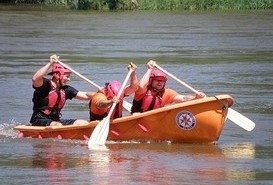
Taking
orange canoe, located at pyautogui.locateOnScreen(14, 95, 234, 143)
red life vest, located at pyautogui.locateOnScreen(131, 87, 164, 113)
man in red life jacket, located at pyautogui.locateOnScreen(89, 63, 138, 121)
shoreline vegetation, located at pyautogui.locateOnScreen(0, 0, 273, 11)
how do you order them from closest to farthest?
orange canoe, located at pyautogui.locateOnScreen(14, 95, 234, 143) → man in red life jacket, located at pyautogui.locateOnScreen(89, 63, 138, 121) → red life vest, located at pyautogui.locateOnScreen(131, 87, 164, 113) → shoreline vegetation, located at pyautogui.locateOnScreen(0, 0, 273, 11)

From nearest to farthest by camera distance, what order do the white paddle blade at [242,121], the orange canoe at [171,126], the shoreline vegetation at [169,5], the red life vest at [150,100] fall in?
the orange canoe at [171,126] < the white paddle blade at [242,121] < the red life vest at [150,100] < the shoreline vegetation at [169,5]

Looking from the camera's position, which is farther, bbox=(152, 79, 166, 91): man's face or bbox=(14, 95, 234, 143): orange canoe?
bbox=(152, 79, 166, 91): man's face

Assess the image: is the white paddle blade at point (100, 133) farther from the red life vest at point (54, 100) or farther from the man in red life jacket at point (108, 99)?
the red life vest at point (54, 100)

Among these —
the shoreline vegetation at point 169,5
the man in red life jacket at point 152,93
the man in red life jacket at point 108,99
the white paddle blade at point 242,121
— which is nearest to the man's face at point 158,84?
the man in red life jacket at point 152,93

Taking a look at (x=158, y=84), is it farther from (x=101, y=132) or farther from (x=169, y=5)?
(x=169, y=5)

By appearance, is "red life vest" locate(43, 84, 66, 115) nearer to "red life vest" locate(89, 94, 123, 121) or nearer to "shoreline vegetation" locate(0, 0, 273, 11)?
"red life vest" locate(89, 94, 123, 121)

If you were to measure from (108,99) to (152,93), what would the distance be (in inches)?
24.7

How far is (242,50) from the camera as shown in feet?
100

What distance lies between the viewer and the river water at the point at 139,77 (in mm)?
10930

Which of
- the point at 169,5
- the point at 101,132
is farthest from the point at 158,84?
the point at 169,5

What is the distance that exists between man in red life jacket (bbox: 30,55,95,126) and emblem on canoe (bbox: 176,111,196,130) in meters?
1.34

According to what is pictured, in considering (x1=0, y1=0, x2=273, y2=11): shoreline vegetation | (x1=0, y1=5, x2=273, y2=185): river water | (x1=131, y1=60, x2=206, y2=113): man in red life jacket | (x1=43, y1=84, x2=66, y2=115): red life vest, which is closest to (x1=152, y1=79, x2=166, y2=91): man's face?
(x1=131, y1=60, x2=206, y2=113): man in red life jacket

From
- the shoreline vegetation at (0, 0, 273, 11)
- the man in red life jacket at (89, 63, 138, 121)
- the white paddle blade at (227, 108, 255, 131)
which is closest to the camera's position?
the man in red life jacket at (89, 63, 138, 121)

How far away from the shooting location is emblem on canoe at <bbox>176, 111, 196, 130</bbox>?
1281 cm
